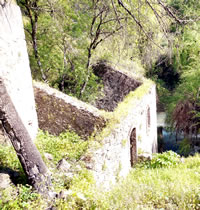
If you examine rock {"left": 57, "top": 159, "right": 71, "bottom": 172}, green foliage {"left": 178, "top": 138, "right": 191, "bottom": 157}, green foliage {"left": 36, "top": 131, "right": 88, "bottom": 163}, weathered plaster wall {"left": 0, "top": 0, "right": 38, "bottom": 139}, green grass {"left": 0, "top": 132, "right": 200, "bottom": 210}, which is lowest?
Answer: green foliage {"left": 178, "top": 138, "right": 191, "bottom": 157}

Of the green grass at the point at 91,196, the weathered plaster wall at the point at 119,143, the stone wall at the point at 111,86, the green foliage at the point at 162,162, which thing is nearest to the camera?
the green grass at the point at 91,196

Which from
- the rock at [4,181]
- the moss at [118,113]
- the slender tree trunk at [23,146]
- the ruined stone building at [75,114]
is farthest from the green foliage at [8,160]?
the moss at [118,113]

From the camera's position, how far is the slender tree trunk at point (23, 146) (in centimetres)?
392

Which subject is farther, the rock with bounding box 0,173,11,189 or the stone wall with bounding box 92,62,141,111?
the stone wall with bounding box 92,62,141,111

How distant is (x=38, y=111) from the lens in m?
7.70

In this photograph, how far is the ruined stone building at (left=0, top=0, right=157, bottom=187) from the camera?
535cm

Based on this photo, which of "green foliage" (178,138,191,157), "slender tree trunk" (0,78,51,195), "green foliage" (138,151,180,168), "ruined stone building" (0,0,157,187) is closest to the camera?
"slender tree trunk" (0,78,51,195)

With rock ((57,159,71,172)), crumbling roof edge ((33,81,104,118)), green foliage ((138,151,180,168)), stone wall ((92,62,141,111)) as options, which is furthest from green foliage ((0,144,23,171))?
stone wall ((92,62,141,111))

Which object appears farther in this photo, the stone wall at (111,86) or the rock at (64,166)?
the stone wall at (111,86)

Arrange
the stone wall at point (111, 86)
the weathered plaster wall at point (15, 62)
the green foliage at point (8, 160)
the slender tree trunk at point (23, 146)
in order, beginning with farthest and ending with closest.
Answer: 1. the stone wall at point (111, 86)
2. the weathered plaster wall at point (15, 62)
3. the green foliage at point (8, 160)
4. the slender tree trunk at point (23, 146)

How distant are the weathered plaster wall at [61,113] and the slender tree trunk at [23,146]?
123 inches

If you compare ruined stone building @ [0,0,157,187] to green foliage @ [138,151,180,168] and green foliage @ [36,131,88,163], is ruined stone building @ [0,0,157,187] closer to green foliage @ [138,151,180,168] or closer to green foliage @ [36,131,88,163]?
green foliage @ [36,131,88,163]

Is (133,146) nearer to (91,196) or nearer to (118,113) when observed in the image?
(118,113)

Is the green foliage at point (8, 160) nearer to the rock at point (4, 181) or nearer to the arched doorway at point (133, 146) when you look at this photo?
the rock at point (4, 181)
